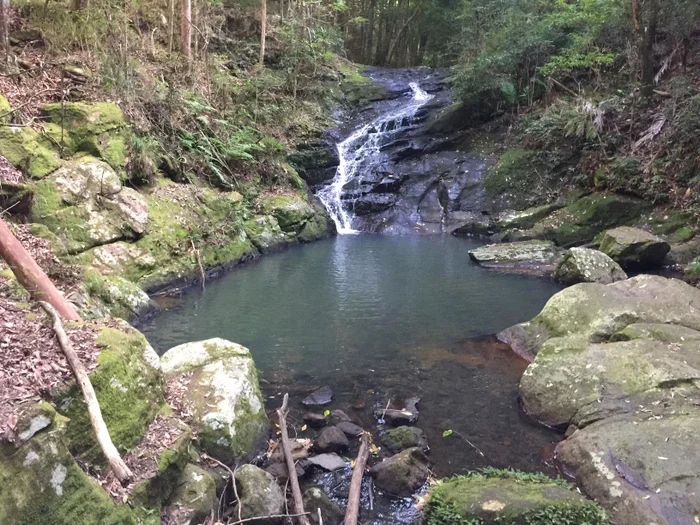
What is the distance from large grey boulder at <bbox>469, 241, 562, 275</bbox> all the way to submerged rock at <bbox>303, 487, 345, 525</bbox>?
9888 millimetres

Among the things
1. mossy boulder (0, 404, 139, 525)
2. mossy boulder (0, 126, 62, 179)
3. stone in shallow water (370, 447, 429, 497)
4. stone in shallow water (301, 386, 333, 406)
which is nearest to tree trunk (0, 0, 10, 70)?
mossy boulder (0, 126, 62, 179)

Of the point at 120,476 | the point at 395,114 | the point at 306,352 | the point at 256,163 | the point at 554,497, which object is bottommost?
the point at 306,352

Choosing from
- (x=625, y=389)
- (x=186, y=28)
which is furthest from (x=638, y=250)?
(x=186, y=28)

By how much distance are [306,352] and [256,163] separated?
1035 centimetres

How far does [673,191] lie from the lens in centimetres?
1379

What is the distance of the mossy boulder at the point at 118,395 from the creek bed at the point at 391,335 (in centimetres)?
188

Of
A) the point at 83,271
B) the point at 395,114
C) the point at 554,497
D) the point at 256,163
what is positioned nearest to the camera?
the point at 554,497

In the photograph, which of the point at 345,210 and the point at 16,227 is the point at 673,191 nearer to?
the point at 345,210

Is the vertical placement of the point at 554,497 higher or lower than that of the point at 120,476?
lower

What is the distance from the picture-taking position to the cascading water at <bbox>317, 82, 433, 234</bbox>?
1964 centimetres

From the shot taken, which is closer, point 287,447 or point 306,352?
point 287,447

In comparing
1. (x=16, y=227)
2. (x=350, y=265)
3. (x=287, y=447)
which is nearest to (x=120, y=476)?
(x=287, y=447)

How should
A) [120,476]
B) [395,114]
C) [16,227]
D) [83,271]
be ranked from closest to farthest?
1. [120,476]
2. [16,227]
3. [83,271]
4. [395,114]

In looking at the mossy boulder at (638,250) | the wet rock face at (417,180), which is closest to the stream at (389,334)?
the mossy boulder at (638,250)
